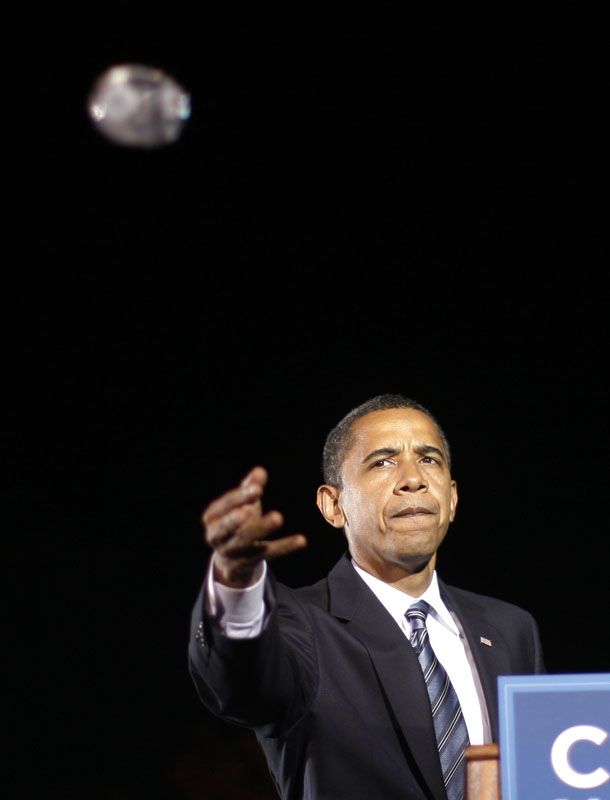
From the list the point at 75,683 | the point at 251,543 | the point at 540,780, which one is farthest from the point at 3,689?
the point at 540,780

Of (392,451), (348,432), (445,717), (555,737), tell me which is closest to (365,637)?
(445,717)

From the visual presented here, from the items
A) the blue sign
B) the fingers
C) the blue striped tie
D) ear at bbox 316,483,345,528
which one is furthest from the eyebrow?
the blue sign

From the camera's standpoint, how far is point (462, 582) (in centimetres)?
358

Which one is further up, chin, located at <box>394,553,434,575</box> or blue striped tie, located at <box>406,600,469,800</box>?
chin, located at <box>394,553,434,575</box>

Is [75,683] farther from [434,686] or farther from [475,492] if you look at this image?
[434,686]

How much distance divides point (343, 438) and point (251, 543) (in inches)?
34.8

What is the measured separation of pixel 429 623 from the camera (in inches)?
70.0

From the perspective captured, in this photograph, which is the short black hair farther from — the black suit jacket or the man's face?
the black suit jacket

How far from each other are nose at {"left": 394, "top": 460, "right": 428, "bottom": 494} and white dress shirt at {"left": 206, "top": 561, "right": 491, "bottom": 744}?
0.17m

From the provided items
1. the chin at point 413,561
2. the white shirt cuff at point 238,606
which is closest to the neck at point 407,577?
the chin at point 413,561

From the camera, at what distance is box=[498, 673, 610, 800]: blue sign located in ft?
3.26

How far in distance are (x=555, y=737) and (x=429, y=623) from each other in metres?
0.77

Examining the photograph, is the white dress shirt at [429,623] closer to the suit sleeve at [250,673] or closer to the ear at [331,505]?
the suit sleeve at [250,673]

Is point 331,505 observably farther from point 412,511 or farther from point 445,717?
point 445,717
